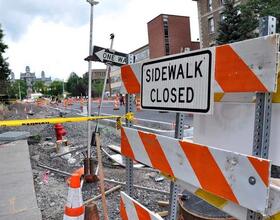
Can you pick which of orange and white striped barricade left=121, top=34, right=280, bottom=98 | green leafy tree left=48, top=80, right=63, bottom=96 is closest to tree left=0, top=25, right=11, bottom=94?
orange and white striped barricade left=121, top=34, right=280, bottom=98

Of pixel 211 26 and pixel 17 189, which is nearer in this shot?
pixel 17 189

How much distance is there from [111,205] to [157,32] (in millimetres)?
66455

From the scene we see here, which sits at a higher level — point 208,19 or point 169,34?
point 169,34

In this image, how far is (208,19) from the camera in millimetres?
45125

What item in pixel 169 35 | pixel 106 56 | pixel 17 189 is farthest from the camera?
pixel 169 35

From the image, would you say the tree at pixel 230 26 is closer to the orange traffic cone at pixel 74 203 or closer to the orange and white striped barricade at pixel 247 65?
the orange traffic cone at pixel 74 203

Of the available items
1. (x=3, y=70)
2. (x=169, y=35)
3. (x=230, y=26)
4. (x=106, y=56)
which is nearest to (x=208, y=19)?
(x=230, y=26)

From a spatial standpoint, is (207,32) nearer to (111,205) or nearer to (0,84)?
(0,84)

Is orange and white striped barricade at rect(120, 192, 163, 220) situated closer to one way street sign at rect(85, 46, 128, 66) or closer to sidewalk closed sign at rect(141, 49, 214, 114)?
sidewalk closed sign at rect(141, 49, 214, 114)

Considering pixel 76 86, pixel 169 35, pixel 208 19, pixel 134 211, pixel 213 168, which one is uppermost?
pixel 169 35

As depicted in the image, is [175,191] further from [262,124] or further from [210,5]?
[210,5]

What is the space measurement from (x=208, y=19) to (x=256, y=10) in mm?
16735

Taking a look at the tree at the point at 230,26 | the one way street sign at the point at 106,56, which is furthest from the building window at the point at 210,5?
the one way street sign at the point at 106,56

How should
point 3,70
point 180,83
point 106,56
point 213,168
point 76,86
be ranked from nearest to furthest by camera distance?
point 213,168, point 180,83, point 106,56, point 3,70, point 76,86
